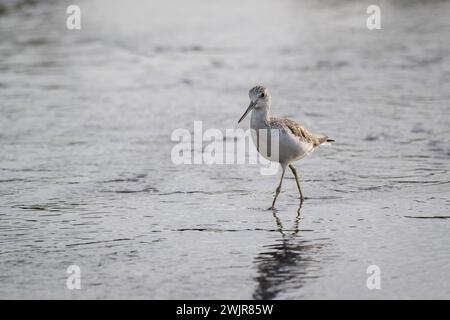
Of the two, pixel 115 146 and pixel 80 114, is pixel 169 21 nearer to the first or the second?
pixel 80 114

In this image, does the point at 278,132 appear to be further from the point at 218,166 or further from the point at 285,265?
the point at 285,265

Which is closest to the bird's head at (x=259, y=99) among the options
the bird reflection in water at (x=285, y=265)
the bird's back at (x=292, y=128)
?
the bird's back at (x=292, y=128)

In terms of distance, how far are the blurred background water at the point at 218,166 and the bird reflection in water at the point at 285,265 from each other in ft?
0.07

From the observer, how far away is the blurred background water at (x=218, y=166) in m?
6.84

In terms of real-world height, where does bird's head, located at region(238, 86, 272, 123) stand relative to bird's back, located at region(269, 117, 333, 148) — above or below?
above

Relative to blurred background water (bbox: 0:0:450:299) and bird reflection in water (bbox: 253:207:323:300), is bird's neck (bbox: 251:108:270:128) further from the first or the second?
bird reflection in water (bbox: 253:207:323:300)

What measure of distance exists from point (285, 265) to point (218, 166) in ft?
11.6

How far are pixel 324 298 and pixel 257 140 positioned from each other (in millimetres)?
3022

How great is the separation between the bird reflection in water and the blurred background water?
0.07 ft

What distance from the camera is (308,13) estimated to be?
72.6 feet

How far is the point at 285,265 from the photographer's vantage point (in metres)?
6.95

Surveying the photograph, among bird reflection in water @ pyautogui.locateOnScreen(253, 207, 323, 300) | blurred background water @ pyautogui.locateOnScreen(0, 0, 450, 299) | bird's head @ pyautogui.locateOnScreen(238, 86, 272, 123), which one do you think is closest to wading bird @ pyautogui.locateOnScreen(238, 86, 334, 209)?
bird's head @ pyautogui.locateOnScreen(238, 86, 272, 123)

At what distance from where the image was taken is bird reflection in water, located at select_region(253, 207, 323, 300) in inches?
255

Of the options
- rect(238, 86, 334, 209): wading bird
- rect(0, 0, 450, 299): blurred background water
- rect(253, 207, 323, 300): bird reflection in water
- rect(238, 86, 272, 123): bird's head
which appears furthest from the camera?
rect(238, 86, 272, 123): bird's head
